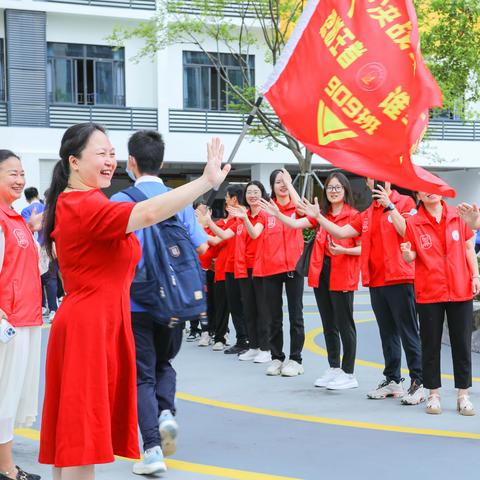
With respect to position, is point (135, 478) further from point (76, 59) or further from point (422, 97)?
point (76, 59)

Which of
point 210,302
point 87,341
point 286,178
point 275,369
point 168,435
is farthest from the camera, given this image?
point 210,302

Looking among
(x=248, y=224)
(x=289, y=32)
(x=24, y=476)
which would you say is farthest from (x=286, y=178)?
(x=289, y=32)

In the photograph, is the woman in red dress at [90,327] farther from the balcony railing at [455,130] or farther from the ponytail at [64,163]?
the balcony railing at [455,130]

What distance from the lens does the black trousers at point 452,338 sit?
22.1ft

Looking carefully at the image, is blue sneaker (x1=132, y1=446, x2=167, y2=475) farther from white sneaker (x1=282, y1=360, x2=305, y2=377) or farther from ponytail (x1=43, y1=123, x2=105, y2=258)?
white sneaker (x1=282, y1=360, x2=305, y2=377)

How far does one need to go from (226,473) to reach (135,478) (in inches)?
21.2

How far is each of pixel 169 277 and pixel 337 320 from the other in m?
3.28

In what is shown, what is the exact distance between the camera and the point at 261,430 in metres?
6.30

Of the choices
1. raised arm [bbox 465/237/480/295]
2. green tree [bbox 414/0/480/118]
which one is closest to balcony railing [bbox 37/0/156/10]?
green tree [bbox 414/0/480/118]

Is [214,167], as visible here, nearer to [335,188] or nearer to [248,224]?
[335,188]

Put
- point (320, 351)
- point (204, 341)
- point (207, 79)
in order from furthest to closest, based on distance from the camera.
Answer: point (207, 79)
point (204, 341)
point (320, 351)

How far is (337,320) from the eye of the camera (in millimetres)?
7934

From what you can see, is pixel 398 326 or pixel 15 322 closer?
pixel 15 322

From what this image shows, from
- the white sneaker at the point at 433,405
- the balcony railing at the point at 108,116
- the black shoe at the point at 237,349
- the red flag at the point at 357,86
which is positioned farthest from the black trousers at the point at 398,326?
the balcony railing at the point at 108,116
